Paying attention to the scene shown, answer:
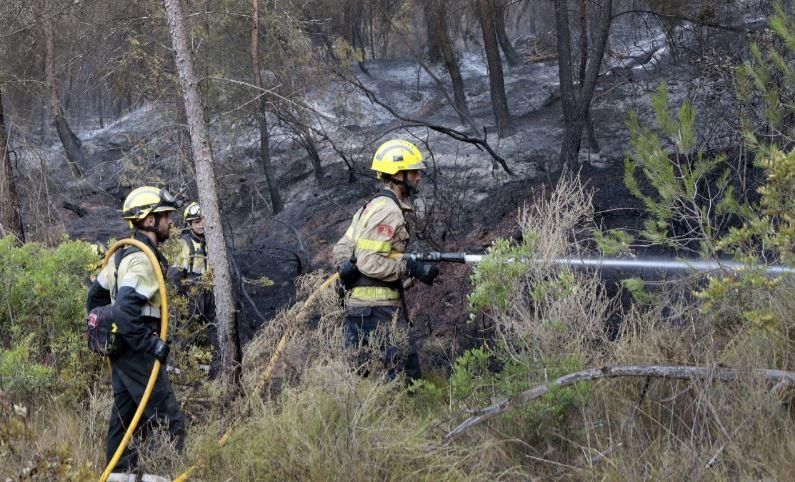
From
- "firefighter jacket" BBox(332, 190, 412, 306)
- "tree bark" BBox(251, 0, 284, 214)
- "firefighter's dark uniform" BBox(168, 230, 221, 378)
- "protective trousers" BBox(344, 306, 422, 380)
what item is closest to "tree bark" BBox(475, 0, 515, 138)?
"tree bark" BBox(251, 0, 284, 214)

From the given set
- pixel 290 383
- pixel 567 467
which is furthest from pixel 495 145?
pixel 567 467

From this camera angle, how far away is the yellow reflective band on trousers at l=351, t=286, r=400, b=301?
586cm

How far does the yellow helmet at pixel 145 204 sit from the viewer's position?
5266mm

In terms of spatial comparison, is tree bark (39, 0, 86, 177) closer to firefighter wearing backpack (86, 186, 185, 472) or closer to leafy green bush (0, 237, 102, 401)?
leafy green bush (0, 237, 102, 401)

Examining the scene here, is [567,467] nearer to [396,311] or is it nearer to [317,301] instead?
[396,311]

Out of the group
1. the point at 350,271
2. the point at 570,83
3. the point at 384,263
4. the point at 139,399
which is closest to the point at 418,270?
the point at 384,263

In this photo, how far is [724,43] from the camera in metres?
11.5

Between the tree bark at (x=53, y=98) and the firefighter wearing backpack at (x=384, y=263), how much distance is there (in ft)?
17.6

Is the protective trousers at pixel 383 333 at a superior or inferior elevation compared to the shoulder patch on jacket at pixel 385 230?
inferior

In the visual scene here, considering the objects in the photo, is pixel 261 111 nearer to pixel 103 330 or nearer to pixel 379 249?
pixel 379 249

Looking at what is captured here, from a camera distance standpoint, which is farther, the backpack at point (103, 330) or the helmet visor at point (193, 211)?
the helmet visor at point (193, 211)

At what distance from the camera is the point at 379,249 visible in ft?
18.8

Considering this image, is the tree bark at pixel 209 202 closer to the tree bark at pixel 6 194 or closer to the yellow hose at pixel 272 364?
the yellow hose at pixel 272 364

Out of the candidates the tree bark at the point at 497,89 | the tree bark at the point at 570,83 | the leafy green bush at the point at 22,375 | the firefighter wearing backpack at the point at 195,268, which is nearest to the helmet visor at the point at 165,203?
the leafy green bush at the point at 22,375
